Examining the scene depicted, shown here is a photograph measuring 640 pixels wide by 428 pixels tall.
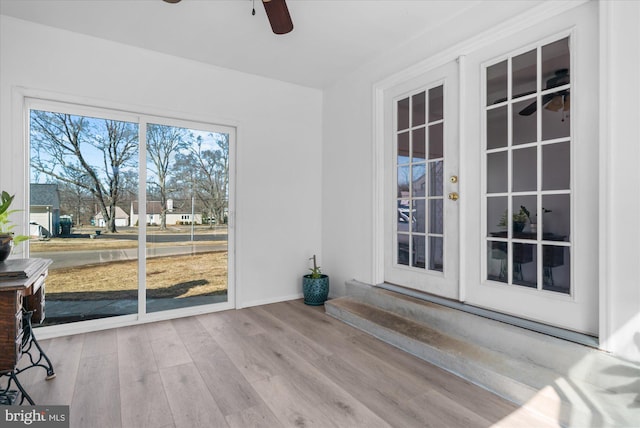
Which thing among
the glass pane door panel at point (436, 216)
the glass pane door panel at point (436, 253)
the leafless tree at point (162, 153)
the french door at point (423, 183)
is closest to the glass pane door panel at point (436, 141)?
the french door at point (423, 183)

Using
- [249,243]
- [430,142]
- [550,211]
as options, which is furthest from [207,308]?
[550,211]

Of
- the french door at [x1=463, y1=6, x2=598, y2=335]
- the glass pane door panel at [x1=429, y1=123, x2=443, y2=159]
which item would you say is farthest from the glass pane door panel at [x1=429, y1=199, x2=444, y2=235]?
the glass pane door panel at [x1=429, y1=123, x2=443, y2=159]

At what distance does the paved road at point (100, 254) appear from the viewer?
2922mm

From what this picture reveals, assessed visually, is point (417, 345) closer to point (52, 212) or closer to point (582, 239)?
point (582, 239)

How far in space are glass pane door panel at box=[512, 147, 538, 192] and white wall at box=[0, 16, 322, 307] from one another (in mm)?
2363

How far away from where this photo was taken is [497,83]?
2.47 meters

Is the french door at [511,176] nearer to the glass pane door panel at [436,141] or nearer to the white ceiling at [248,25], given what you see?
the glass pane door panel at [436,141]

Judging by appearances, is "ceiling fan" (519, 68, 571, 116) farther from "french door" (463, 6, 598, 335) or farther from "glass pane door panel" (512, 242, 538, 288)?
"glass pane door panel" (512, 242, 538, 288)

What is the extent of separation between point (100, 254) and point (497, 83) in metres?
3.72

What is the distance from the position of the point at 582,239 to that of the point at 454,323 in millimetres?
1009

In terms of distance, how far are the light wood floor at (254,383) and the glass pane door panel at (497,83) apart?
2020 millimetres

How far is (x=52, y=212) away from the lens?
2895 mm

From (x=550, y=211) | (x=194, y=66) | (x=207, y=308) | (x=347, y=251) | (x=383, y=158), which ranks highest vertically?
(x=194, y=66)

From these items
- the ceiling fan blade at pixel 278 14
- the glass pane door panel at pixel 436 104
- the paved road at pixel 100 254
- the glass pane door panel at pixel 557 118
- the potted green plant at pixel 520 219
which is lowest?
the paved road at pixel 100 254
